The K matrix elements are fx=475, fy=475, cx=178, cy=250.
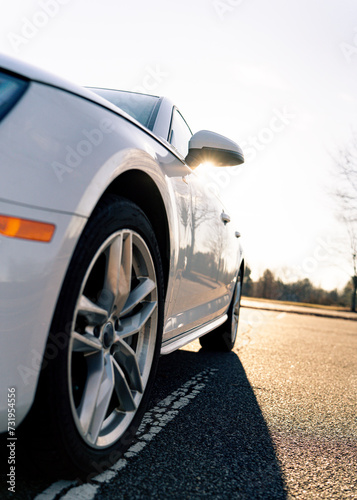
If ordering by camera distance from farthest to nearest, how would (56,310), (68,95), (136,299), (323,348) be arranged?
(323,348) < (136,299) < (68,95) < (56,310)

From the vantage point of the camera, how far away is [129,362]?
1.74 metres

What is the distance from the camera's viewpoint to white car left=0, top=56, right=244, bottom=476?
118 cm

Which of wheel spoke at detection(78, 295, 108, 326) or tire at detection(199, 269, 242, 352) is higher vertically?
wheel spoke at detection(78, 295, 108, 326)

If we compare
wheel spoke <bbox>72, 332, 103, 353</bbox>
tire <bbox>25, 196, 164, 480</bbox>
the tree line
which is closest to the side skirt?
tire <bbox>25, 196, 164, 480</bbox>

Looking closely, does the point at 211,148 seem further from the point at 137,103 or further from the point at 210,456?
the point at 210,456

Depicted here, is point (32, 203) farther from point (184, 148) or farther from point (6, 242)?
point (184, 148)

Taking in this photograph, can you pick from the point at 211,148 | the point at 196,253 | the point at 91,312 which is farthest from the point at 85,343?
the point at 211,148

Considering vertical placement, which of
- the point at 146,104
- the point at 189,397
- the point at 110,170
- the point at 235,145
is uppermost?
the point at 146,104

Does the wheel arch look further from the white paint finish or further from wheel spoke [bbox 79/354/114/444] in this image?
wheel spoke [bbox 79/354/114/444]

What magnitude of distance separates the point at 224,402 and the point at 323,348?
3300mm

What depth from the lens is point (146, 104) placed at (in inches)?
107

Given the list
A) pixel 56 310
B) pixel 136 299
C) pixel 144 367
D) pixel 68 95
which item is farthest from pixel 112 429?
pixel 68 95

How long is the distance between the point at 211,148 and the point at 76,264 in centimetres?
134

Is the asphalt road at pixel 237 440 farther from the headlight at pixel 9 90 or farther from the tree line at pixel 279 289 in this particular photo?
the tree line at pixel 279 289
